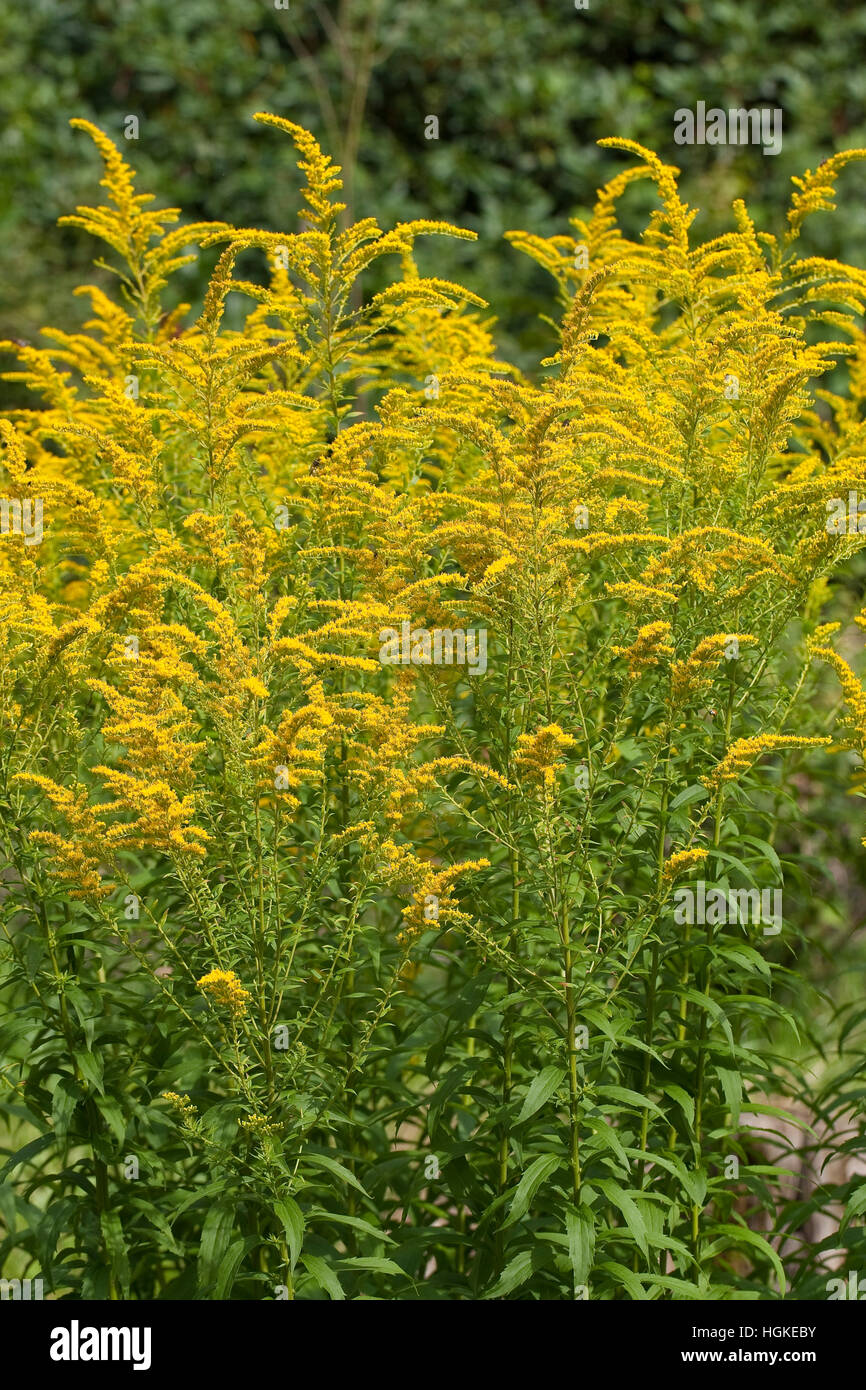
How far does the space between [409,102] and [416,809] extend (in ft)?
27.9

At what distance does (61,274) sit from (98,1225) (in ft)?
26.9

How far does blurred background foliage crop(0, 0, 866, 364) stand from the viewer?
10.5 metres

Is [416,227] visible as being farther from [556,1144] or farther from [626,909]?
[556,1144]

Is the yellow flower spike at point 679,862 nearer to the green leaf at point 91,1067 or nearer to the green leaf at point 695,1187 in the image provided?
the green leaf at point 695,1187

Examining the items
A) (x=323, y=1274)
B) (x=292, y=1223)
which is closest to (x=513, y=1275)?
(x=323, y=1274)

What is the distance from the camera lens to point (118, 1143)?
3891 millimetres

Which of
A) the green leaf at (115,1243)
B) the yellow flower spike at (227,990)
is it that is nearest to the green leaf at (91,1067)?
the green leaf at (115,1243)

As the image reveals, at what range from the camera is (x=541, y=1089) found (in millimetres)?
3480

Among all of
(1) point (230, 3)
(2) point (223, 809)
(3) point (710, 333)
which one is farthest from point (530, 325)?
(2) point (223, 809)

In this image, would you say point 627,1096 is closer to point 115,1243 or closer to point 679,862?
point 679,862

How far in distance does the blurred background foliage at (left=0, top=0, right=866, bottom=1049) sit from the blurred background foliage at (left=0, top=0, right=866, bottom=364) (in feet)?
0.05
